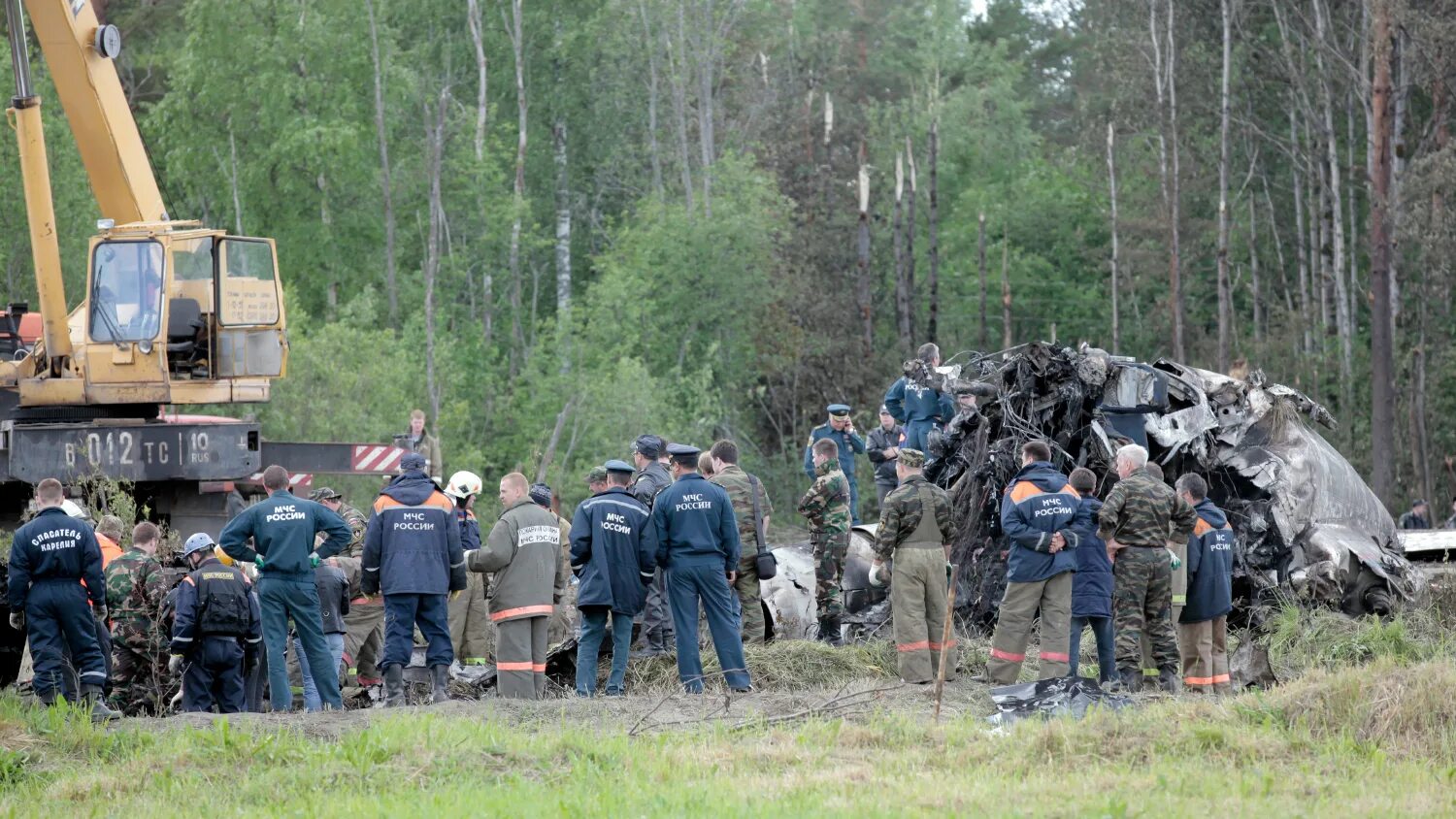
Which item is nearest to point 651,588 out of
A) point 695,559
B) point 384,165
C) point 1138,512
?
point 695,559

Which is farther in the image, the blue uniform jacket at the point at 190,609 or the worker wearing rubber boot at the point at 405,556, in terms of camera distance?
the worker wearing rubber boot at the point at 405,556

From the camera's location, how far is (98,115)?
1914 centimetres

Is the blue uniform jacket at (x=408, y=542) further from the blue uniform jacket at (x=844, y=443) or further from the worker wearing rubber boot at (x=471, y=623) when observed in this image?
the blue uniform jacket at (x=844, y=443)

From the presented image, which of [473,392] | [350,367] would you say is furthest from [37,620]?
[473,392]

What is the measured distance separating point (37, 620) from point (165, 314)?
6.35m

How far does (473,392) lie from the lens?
111 feet

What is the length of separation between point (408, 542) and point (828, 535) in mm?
4443

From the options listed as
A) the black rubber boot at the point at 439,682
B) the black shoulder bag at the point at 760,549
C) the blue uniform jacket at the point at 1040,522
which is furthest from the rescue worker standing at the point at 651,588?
the blue uniform jacket at the point at 1040,522

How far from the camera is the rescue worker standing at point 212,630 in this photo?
40.3 feet

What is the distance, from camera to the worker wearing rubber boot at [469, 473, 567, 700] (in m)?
13.0

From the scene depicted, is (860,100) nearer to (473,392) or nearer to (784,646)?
(473,392)

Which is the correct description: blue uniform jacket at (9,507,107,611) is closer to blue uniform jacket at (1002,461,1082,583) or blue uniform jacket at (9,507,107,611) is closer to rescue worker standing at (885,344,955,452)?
blue uniform jacket at (1002,461,1082,583)

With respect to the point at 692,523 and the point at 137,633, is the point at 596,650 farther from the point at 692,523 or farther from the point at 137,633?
the point at 137,633

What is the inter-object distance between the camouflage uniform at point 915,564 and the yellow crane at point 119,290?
8.03 metres
